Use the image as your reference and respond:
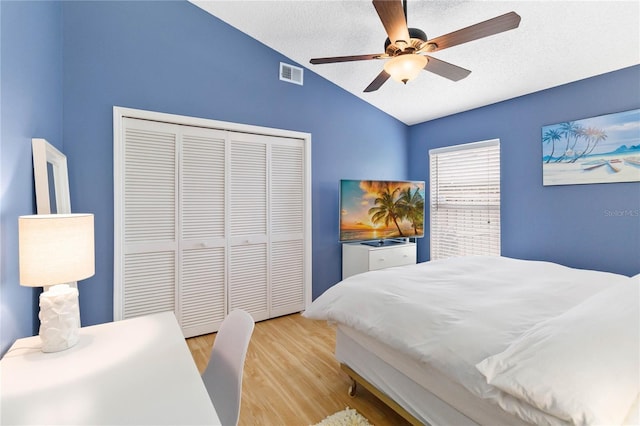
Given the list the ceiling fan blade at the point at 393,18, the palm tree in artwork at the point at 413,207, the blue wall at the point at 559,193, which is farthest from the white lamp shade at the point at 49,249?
the blue wall at the point at 559,193

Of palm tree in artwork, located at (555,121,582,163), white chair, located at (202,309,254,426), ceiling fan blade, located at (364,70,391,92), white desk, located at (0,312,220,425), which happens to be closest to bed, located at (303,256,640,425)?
white chair, located at (202,309,254,426)

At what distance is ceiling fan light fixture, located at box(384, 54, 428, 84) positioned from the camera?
1934 millimetres

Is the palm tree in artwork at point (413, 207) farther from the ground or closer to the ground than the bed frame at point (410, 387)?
farther from the ground

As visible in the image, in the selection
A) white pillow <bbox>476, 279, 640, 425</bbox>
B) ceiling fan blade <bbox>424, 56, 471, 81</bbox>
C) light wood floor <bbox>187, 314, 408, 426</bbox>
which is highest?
ceiling fan blade <bbox>424, 56, 471, 81</bbox>

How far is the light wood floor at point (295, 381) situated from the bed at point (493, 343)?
0.59 feet

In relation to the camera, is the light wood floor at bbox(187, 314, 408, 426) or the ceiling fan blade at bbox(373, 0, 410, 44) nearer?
the ceiling fan blade at bbox(373, 0, 410, 44)

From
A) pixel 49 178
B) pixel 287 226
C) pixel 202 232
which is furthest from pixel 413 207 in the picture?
pixel 49 178

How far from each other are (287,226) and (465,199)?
2318 mm

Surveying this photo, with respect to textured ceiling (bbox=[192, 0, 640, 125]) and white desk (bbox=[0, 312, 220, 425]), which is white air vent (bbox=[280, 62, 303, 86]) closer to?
textured ceiling (bbox=[192, 0, 640, 125])

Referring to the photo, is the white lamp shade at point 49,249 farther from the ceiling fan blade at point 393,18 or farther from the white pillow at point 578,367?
the ceiling fan blade at point 393,18

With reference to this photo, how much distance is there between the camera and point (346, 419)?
1.77 metres

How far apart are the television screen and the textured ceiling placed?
1158 millimetres

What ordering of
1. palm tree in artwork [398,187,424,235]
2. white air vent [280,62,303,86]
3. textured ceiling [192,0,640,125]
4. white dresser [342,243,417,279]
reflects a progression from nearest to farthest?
1. textured ceiling [192,0,640,125]
2. white air vent [280,62,303,86]
3. white dresser [342,243,417,279]
4. palm tree in artwork [398,187,424,235]

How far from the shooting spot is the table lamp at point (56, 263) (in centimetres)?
119
